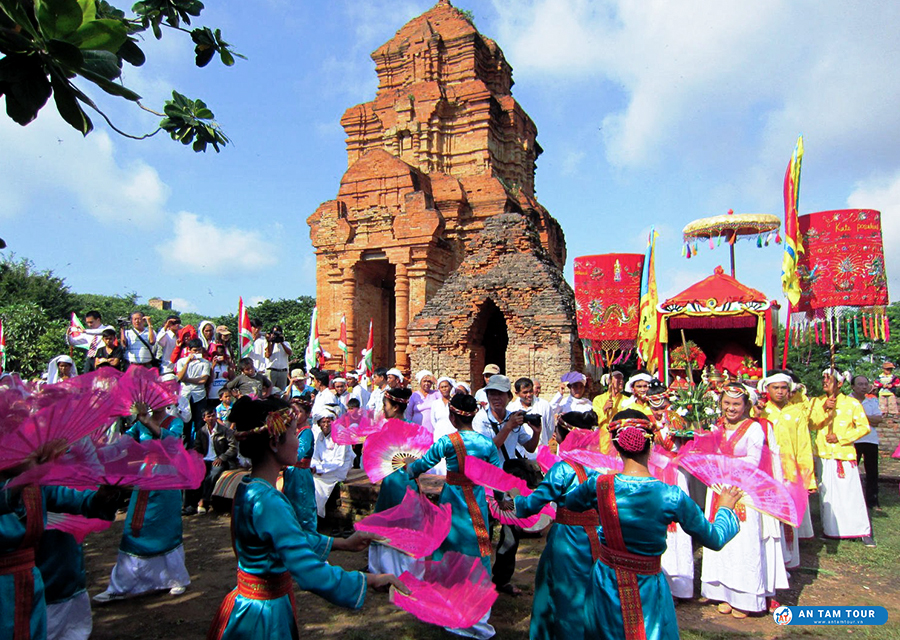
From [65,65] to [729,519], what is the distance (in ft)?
10.1

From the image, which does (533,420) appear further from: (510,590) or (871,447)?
(871,447)

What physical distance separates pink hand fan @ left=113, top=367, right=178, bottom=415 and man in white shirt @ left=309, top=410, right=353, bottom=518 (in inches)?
93.5

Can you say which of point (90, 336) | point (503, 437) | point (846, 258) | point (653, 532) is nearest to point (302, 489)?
point (503, 437)

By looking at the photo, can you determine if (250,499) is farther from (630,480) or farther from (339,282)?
(339,282)

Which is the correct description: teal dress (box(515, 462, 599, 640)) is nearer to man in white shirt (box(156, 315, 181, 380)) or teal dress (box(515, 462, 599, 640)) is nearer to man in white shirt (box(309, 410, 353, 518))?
man in white shirt (box(309, 410, 353, 518))

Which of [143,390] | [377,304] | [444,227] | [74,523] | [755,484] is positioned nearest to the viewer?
[755,484]

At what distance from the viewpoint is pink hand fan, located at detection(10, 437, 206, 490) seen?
2.07m

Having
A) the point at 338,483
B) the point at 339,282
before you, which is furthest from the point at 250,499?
the point at 339,282

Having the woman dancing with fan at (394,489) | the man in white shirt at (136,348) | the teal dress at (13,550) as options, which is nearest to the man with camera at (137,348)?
the man in white shirt at (136,348)

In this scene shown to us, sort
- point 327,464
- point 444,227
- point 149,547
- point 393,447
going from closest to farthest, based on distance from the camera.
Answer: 1. point 393,447
2. point 149,547
3. point 327,464
4. point 444,227

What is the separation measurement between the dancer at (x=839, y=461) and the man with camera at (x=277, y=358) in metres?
7.64

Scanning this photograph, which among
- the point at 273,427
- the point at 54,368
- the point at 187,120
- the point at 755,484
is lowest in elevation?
the point at 755,484

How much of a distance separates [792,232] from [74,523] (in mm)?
8570

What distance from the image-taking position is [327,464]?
20.1 feet
